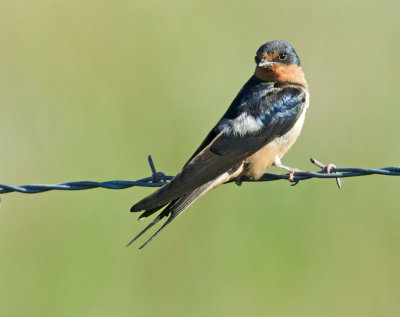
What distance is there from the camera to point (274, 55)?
580cm

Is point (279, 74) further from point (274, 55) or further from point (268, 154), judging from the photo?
point (268, 154)

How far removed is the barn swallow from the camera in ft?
15.5

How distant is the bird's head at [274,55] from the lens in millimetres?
5766

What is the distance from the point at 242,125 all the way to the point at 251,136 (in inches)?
3.8

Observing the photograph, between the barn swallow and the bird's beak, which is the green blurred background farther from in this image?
the bird's beak

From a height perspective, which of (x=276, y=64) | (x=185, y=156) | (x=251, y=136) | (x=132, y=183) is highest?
(x=276, y=64)

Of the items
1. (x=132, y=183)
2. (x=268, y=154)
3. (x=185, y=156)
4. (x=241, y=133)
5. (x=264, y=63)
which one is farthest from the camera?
(x=185, y=156)

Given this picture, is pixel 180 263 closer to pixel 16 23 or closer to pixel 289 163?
pixel 289 163

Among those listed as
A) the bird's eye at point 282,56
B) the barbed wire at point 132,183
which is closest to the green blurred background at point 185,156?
the bird's eye at point 282,56

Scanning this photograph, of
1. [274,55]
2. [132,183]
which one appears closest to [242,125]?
[274,55]

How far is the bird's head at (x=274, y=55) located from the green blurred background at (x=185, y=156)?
1666mm

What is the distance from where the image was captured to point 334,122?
314 inches

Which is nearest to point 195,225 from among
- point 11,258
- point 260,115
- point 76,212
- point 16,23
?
point 76,212

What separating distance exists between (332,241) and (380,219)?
0.50 meters
